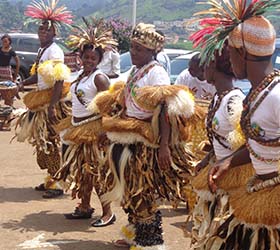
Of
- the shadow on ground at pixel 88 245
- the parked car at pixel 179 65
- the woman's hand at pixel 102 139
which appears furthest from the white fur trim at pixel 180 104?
the parked car at pixel 179 65

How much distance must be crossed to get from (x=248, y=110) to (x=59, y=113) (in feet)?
13.5

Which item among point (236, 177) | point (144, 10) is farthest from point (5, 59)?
point (144, 10)

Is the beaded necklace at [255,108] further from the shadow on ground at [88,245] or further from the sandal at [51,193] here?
the sandal at [51,193]

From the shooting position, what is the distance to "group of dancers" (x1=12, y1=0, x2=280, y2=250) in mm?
3375

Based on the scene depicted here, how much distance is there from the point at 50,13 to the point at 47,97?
3.39ft

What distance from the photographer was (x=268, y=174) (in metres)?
3.39

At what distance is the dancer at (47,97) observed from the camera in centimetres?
712

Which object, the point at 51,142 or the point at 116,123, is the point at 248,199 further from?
the point at 51,142

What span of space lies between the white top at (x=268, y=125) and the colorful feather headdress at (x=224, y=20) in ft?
1.00

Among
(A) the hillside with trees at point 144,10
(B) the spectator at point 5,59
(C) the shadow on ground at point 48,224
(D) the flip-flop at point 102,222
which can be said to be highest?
(B) the spectator at point 5,59

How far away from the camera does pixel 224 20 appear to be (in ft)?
11.6

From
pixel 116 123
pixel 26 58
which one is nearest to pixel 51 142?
pixel 116 123

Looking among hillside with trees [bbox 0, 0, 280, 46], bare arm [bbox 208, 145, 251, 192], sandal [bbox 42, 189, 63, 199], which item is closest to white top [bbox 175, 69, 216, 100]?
sandal [bbox 42, 189, 63, 199]

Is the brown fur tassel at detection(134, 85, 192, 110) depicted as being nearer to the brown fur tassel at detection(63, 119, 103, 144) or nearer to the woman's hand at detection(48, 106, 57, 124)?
the brown fur tassel at detection(63, 119, 103, 144)
